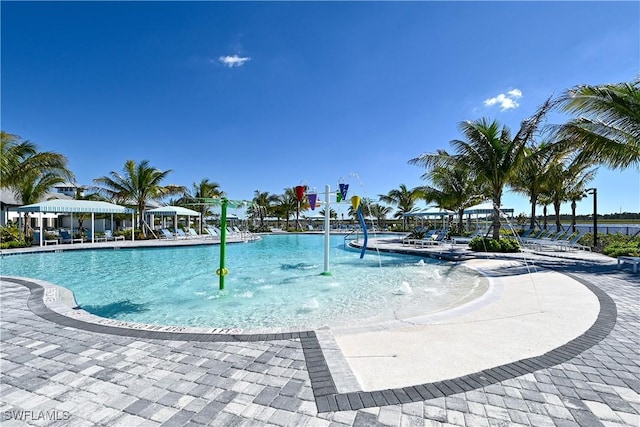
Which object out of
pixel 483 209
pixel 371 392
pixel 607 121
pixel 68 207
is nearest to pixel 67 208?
pixel 68 207

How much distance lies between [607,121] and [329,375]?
13298 millimetres

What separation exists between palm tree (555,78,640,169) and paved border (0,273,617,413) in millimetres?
8285

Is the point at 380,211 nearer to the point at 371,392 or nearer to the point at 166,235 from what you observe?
the point at 166,235

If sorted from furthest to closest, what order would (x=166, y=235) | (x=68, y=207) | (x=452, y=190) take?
(x=452, y=190), (x=166, y=235), (x=68, y=207)

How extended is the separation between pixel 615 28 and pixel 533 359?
1136cm

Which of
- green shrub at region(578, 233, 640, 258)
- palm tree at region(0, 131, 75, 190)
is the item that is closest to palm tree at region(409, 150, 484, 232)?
green shrub at region(578, 233, 640, 258)

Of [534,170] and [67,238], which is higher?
[534,170]

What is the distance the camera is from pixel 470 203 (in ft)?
88.3

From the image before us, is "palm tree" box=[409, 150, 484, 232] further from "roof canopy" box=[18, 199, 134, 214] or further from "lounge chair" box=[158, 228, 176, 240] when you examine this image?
"roof canopy" box=[18, 199, 134, 214]

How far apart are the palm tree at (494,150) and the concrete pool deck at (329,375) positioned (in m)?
9.36

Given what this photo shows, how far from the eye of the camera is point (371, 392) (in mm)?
2543

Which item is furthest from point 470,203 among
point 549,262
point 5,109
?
point 5,109

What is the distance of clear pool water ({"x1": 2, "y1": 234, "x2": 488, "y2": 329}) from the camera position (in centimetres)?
561

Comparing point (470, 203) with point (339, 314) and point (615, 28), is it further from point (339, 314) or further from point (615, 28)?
point (339, 314)
